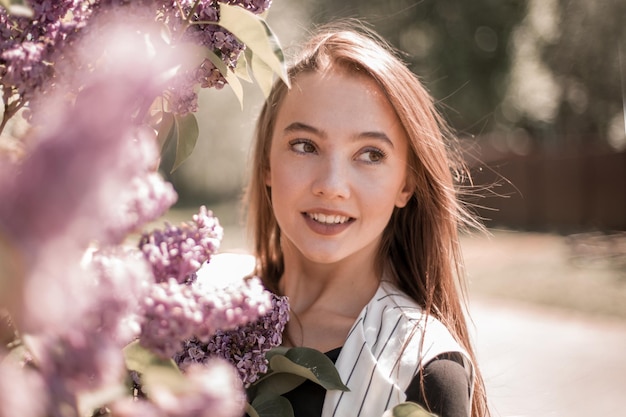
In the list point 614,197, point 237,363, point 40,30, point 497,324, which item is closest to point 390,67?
point 237,363

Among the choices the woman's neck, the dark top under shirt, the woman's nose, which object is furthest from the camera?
the woman's neck

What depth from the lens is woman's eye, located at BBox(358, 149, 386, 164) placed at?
156 centimetres

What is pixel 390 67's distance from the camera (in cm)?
169

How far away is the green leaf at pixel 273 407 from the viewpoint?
77cm

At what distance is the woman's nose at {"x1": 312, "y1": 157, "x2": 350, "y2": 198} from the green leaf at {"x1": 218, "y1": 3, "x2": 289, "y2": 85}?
81cm

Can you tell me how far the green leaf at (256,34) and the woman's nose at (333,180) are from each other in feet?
2.66

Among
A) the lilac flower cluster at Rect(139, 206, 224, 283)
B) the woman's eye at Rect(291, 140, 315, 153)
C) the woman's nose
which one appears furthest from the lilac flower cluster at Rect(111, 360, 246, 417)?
the woman's eye at Rect(291, 140, 315, 153)

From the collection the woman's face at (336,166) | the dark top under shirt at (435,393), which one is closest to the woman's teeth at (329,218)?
the woman's face at (336,166)

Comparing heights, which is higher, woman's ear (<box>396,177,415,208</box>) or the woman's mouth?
the woman's mouth

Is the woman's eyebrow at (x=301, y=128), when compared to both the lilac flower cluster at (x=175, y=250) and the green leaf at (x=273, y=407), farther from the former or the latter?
the lilac flower cluster at (x=175, y=250)

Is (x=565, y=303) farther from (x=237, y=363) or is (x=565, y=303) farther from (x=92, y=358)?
(x=92, y=358)

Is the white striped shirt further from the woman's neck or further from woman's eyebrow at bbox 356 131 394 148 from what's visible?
woman's eyebrow at bbox 356 131 394 148

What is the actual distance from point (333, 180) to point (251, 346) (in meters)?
0.61

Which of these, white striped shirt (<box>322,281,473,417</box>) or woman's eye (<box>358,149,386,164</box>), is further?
woman's eye (<box>358,149,386,164</box>)
